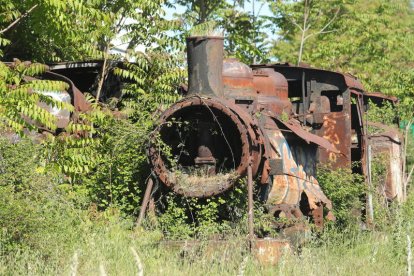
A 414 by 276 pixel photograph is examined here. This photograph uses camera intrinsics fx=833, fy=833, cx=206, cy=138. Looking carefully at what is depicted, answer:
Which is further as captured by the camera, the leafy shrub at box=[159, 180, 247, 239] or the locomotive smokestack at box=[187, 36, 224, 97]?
the locomotive smokestack at box=[187, 36, 224, 97]

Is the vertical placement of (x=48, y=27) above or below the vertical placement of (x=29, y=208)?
above

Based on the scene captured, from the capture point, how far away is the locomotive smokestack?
11148 millimetres

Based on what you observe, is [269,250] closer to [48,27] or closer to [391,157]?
[48,27]

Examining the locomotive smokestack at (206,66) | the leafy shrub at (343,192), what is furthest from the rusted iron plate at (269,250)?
the leafy shrub at (343,192)

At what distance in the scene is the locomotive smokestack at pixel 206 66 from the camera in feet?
36.6

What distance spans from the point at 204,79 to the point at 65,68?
476 cm

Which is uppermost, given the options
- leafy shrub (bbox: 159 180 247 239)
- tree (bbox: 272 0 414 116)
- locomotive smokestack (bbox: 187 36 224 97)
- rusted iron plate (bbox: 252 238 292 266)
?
tree (bbox: 272 0 414 116)

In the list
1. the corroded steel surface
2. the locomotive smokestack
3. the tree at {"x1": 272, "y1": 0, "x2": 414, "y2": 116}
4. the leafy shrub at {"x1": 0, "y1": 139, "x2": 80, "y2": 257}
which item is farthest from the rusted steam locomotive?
the tree at {"x1": 272, "y1": 0, "x2": 414, "y2": 116}

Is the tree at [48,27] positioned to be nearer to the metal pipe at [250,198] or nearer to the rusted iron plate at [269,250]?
the metal pipe at [250,198]

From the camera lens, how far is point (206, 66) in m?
11.2

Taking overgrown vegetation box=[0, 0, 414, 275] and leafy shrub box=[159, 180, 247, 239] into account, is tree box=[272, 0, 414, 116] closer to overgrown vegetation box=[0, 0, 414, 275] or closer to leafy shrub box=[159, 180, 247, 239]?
overgrown vegetation box=[0, 0, 414, 275]

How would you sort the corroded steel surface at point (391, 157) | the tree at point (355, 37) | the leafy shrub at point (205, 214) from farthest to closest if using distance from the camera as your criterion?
the tree at point (355, 37), the corroded steel surface at point (391, 157), the leafy shrub at point (205, 214)

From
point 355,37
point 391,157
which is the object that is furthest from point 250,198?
point 355,37

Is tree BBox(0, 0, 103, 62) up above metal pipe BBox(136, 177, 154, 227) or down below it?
above
